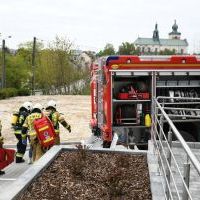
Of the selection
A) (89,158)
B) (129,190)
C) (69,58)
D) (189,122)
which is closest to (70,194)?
(129,190)

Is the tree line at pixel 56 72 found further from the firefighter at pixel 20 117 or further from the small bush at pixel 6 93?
the firefighter at pixel 20 117

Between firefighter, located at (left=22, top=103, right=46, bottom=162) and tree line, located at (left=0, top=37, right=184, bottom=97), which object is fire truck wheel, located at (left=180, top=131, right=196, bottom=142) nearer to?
firefighter, located at (left=22, top=103, right=46, bottom=162)

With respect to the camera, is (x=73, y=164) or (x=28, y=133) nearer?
(x=73, y=164)

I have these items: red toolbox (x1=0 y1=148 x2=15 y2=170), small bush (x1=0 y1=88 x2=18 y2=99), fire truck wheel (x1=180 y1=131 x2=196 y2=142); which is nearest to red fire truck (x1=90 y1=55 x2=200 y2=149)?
fire truck wheel (x1=180 y1=131 x2=196 y2=142)

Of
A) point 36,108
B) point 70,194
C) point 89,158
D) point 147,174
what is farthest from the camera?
point 36,108

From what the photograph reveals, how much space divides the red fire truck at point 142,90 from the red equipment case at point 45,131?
1.24 metres

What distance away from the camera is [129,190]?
5.15 meters

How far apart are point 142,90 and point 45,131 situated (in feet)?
7.53

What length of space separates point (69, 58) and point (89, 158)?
44.8 m

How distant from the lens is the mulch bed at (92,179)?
16.2 feet

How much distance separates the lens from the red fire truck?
375 inches

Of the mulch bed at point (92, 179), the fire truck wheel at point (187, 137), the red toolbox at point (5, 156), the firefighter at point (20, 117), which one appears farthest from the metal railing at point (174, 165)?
the firefighter at point (20, 117)

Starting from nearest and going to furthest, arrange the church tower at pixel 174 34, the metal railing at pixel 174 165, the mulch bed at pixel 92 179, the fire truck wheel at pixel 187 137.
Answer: the metal railing at pixel 174 165 < the mulch bed at pixel 92 179 < the fire truck wheel at pixel 187 137 < the church tower at pixel 174 34

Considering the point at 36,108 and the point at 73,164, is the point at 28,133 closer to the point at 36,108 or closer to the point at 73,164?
the point at 36,108
